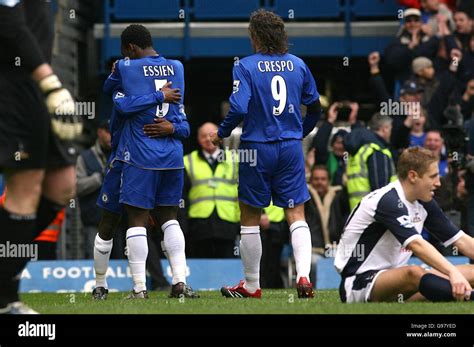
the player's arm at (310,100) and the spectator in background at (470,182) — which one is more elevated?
the player's arm at (310,100)

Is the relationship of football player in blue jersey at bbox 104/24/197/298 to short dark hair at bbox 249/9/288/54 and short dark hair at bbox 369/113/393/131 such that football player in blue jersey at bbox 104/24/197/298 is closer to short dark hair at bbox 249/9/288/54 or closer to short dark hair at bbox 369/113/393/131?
short dark hair at bbox 249/9/288/54

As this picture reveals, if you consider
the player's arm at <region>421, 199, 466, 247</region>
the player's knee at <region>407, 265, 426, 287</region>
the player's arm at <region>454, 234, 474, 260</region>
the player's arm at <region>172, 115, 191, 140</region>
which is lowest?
the player's knee at <region>407, 265, 426, 287</region>

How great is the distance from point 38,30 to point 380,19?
1391cm

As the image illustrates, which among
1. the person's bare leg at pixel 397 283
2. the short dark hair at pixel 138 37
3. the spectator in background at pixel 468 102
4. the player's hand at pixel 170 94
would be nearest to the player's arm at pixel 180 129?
the player's hand at pixel 170 94

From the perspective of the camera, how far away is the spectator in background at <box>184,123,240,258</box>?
15914mm

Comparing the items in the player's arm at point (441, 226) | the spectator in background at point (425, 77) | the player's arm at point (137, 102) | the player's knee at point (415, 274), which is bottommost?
the player's knee at point (415, 274)

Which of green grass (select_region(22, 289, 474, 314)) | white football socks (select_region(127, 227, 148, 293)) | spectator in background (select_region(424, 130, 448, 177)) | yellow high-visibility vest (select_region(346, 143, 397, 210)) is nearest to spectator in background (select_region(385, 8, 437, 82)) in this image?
spectator in background (select_region(424, 130, 448, 177))

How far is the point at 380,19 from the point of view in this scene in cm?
2158

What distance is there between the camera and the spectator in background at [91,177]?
15500 mm

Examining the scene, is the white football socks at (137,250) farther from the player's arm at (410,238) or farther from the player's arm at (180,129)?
the player's arm at (410,238)

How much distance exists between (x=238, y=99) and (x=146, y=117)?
80 centimetres

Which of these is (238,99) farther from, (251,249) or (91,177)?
(91,177)

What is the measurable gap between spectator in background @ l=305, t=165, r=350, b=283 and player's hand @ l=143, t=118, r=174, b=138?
544cm

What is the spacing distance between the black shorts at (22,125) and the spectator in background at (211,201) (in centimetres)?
789
